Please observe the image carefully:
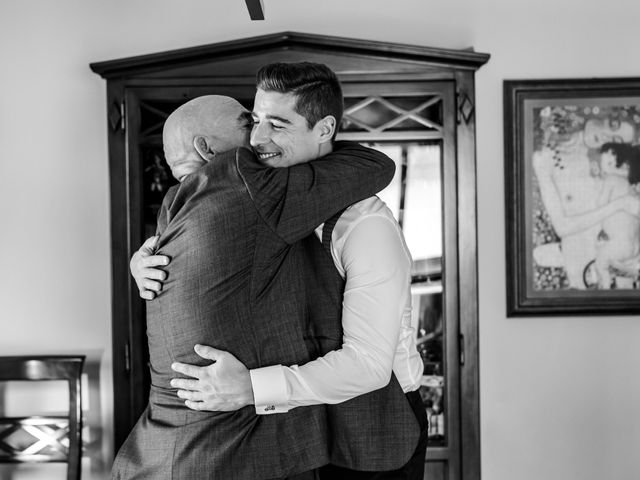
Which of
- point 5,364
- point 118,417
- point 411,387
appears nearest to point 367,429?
point 411,387

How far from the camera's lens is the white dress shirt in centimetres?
132

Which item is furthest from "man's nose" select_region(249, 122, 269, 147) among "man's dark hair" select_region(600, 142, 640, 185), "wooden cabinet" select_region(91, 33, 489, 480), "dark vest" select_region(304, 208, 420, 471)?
"man's dark hair" select_region(600, 142, 640, 185)

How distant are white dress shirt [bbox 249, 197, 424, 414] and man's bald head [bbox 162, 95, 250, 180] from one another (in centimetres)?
32

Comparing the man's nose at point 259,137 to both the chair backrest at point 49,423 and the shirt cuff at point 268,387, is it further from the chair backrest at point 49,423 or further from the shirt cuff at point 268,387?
the chair backrest at point 49,423

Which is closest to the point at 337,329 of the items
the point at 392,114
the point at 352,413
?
the point at 352,413

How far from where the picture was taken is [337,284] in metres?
1.39

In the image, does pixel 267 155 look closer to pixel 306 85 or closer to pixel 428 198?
pixel 306 85

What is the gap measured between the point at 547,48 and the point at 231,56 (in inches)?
50.0

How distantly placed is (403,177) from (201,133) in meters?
1.35

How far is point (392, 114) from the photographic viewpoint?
107 inches

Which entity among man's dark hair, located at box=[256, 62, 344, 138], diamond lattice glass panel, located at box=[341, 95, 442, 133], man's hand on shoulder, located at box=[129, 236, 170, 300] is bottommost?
man's hand on shoulder, located at box=[129, 236, 170, 300]

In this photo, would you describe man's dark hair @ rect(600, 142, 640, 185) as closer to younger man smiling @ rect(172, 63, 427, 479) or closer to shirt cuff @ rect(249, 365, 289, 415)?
younger man smiling @ rect(172, 63, 427, 479)

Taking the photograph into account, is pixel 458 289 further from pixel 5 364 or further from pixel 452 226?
pixel 5 364

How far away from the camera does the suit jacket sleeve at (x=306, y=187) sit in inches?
49.6
